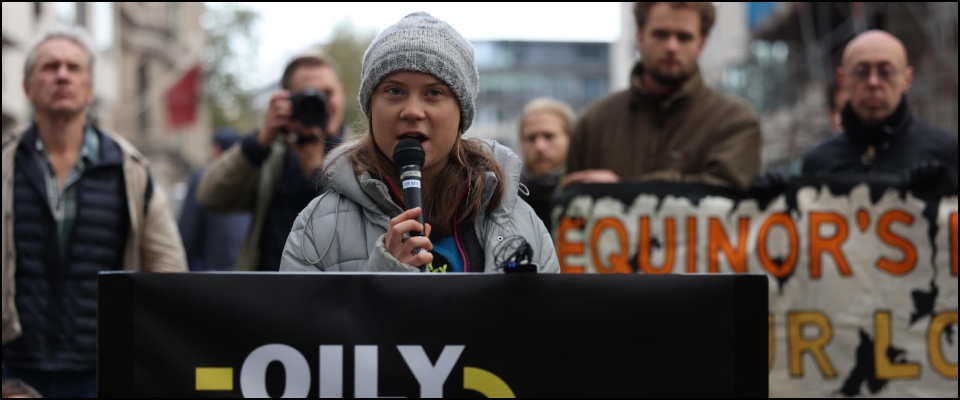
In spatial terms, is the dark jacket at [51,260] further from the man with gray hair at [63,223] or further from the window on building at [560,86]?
the window on building at [560,86]

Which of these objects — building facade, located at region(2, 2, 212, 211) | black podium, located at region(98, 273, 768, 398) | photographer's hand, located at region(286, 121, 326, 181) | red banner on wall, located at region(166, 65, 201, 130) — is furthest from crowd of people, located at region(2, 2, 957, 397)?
building facade, located at region(2, 2, 212, 211)

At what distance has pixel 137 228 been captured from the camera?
5.05 m

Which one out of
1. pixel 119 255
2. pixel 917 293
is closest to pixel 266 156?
pixel 119 255

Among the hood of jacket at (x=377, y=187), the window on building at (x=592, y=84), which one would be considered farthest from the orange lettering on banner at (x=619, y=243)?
the window on building at (x=592, y=84)

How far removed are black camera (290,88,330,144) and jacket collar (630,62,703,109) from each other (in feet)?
4.48

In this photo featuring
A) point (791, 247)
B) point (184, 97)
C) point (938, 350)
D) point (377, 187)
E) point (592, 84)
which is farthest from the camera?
point (592, 84)

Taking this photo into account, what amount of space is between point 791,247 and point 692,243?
418 millimetres

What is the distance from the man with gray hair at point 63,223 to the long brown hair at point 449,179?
7.83 ft

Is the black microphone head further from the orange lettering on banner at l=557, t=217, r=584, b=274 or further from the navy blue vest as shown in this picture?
the orange lettering on banner at l=557, t=217, r=584, b=274

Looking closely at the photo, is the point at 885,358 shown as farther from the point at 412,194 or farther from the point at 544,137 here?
the point at 412,194

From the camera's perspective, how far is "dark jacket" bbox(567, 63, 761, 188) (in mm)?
5176

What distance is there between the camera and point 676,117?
17.3ft

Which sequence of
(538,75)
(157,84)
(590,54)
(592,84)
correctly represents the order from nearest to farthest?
1. (157,84)
2. (538,75)
3. (592,84)
4. (590,54)

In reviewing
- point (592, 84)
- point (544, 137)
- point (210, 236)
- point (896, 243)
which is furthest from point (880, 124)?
point (592, 84)
